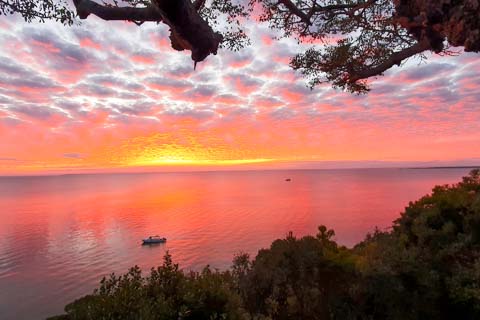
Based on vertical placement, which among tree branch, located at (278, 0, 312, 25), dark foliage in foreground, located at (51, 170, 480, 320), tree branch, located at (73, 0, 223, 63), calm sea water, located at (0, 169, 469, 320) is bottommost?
calm sea water, located at (0, 169, 469, 320)

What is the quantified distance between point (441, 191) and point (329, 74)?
10.0 metres

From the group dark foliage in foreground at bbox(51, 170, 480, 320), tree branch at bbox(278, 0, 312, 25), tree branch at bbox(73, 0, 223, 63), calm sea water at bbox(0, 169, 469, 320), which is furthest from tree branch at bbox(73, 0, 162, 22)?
calm sea water at bbox(0, 169, 469, 320)

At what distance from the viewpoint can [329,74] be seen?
28.8ft

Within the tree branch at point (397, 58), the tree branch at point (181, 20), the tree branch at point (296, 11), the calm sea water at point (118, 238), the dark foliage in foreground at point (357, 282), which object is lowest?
the calm sea water at point (118, 238)

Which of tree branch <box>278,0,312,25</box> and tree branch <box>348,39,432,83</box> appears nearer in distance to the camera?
tree branch <box>348,39,432,83</box>

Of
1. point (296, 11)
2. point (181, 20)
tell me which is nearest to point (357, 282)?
point (296, 11)

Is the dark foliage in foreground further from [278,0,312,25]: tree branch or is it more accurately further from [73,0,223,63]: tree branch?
[73,0,223,63]: tree branch

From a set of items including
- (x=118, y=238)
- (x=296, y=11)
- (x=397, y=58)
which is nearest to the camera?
(x=397, y=58)

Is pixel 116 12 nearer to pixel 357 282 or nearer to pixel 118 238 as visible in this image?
pixel 357 282

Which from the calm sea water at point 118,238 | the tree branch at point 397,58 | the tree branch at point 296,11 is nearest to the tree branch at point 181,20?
the tree branch at point 296,11

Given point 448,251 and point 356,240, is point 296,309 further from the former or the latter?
point 356,240

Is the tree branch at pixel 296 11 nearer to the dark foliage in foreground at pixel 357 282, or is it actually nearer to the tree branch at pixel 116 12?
the tree branch at pixel 116 12

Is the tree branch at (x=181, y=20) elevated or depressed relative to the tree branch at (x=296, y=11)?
depressed

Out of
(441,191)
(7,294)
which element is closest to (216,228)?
(7,294)
